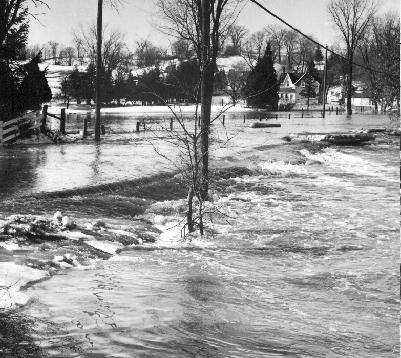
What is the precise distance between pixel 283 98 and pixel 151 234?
315 feet

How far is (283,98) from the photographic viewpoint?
103 meters

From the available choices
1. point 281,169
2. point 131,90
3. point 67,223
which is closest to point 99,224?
point 67,223

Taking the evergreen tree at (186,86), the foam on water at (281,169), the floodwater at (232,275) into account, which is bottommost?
the floodwater at (232,275)

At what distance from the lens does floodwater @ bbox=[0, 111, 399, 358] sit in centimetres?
520

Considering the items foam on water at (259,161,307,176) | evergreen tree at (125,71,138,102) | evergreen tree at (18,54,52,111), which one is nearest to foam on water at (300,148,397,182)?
foam on water at (259,161,307,176)

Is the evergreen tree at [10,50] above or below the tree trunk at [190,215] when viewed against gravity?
above

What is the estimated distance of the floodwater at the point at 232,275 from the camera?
5203mm

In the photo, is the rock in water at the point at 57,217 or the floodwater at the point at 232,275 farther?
the rock in water at the point at 57,217

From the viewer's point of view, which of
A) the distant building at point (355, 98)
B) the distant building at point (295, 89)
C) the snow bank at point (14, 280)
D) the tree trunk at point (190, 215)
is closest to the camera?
the snow bank at point (14, 280)

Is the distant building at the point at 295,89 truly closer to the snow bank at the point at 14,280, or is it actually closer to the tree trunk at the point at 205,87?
the tree trunk at the point at 205,87

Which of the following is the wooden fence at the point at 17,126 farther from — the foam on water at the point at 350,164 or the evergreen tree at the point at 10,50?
the foam on water at the point at 350,164

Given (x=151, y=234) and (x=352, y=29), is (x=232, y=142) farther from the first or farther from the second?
(x=352, y=29)

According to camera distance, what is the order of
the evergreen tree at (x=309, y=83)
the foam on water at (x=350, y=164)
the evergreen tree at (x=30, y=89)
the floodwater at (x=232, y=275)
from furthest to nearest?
the evergreen tree at (x=309, y=83) < the evergreen tree at (x=30, y=89) < the foam on water at (x=350, y=164) < the floodwater at (x=232, y=275)

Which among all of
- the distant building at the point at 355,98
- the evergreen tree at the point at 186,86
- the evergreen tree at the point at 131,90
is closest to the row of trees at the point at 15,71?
the evergreen tree at the point at 186,86
